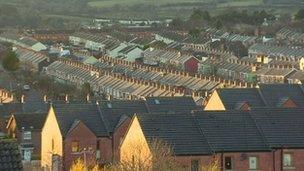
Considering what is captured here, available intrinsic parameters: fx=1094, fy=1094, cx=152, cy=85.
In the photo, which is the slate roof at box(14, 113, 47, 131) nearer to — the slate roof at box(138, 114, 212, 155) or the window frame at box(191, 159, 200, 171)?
the slate roof at box(138, 114, 212, 155)

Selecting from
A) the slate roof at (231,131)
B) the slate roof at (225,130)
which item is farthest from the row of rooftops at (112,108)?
the slate roof at (225,130)

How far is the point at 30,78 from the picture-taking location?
261 feet

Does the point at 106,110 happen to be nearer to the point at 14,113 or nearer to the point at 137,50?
the point at 14,113

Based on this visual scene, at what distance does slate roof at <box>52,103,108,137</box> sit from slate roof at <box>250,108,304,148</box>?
7328mm

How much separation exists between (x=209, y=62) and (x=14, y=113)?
161 feet

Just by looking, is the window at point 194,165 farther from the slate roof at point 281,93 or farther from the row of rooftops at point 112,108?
the slate roof at point 281,93

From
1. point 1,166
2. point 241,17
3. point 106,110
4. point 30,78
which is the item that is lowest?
point 1,166

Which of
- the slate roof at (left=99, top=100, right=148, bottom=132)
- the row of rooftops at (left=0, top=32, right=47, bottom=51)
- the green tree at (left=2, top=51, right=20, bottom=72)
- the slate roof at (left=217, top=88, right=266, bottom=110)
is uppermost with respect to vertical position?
the row of rooftops at (left=0, top=32, right=47, bottom=51)

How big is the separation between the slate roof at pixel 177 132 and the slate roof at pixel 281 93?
9.73m

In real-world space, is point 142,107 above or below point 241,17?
below

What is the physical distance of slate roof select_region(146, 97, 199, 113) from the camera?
42156 mm

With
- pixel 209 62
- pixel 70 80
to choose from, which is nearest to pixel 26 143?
pixel 70 80

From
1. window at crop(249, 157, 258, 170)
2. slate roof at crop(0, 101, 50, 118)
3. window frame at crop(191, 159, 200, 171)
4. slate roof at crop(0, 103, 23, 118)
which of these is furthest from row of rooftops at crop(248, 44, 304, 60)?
window frame at crop(191, 159, 200, 171)

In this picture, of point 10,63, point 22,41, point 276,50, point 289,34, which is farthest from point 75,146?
point 289,34
